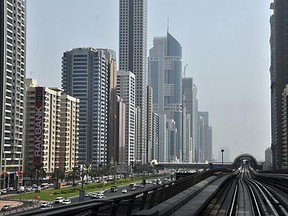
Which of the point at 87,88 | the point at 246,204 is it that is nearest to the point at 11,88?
the point at 87,88

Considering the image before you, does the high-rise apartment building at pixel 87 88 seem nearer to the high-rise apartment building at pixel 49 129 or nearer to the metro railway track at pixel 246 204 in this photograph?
the high-rise apartment building at pixel 49 129

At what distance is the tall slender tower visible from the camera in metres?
120

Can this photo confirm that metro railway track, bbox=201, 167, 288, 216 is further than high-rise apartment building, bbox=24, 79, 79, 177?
No

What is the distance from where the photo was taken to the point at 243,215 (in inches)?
1211

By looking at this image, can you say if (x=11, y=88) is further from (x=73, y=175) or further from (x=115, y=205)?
(x=115, y=205)

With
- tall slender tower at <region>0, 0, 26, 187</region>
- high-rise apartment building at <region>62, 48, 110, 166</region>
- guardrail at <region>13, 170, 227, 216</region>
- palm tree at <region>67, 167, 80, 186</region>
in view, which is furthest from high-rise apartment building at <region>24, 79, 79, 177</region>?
guardrail at <region>13, 170, 227, 216</region>

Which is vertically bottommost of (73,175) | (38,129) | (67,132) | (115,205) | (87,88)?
(73,175)

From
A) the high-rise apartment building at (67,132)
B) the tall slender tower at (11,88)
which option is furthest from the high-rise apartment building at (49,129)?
the tall slender tower at (11,88)

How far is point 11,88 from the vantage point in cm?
12538

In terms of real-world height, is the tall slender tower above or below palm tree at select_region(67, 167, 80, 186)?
above

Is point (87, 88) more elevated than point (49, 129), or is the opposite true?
point (87, 88)

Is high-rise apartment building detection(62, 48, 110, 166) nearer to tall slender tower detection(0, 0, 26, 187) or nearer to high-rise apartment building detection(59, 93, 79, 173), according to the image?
high-rise apartment building detection(59, 93, 79, 173)

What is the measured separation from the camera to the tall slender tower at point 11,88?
11981cm

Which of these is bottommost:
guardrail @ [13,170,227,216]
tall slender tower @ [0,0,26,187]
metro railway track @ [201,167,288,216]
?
metro railway track @ [201,167,288,216]
